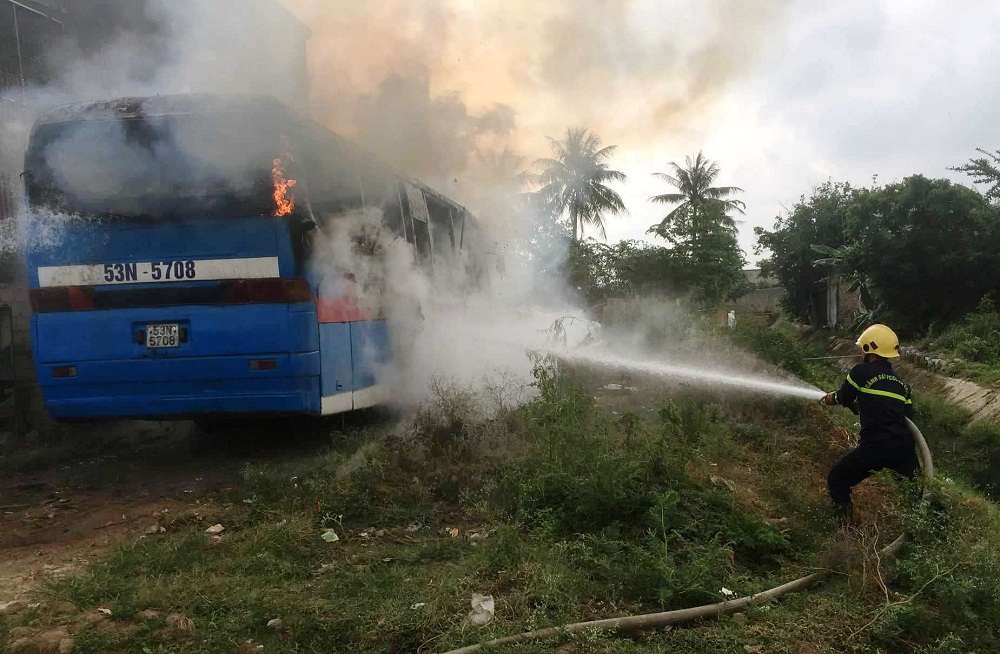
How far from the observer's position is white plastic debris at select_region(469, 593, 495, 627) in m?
3.08

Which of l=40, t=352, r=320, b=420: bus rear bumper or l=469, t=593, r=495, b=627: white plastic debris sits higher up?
l=40, t=352, r=320, b=420: bus rear bumper

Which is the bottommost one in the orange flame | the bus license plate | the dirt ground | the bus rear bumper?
the dirt ground

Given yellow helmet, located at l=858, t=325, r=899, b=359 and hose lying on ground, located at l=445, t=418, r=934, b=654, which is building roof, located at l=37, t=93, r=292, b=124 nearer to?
hose lying on ground, located at l=445, t=418, r=934, b=654

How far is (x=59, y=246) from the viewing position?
18.2 feet

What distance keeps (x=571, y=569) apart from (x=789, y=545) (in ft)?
4.55

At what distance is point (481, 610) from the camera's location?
3150 mm

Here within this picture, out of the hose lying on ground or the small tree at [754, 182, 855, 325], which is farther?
the small tree at [754, 182, 855, 325]

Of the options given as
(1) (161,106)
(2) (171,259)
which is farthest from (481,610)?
(1) (161,106)

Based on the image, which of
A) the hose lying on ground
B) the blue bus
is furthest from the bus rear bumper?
the hose lying on ground

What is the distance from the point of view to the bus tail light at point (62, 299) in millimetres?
5516

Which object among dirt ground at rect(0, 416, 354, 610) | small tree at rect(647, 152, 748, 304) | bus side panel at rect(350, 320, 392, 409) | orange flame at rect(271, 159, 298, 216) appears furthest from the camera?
small tree at rect(647, 152, 748, 304)

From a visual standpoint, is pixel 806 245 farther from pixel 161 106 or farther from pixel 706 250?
pixel 161 106

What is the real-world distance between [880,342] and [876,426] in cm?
61

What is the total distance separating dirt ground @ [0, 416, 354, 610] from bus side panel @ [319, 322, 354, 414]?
2.51ft
